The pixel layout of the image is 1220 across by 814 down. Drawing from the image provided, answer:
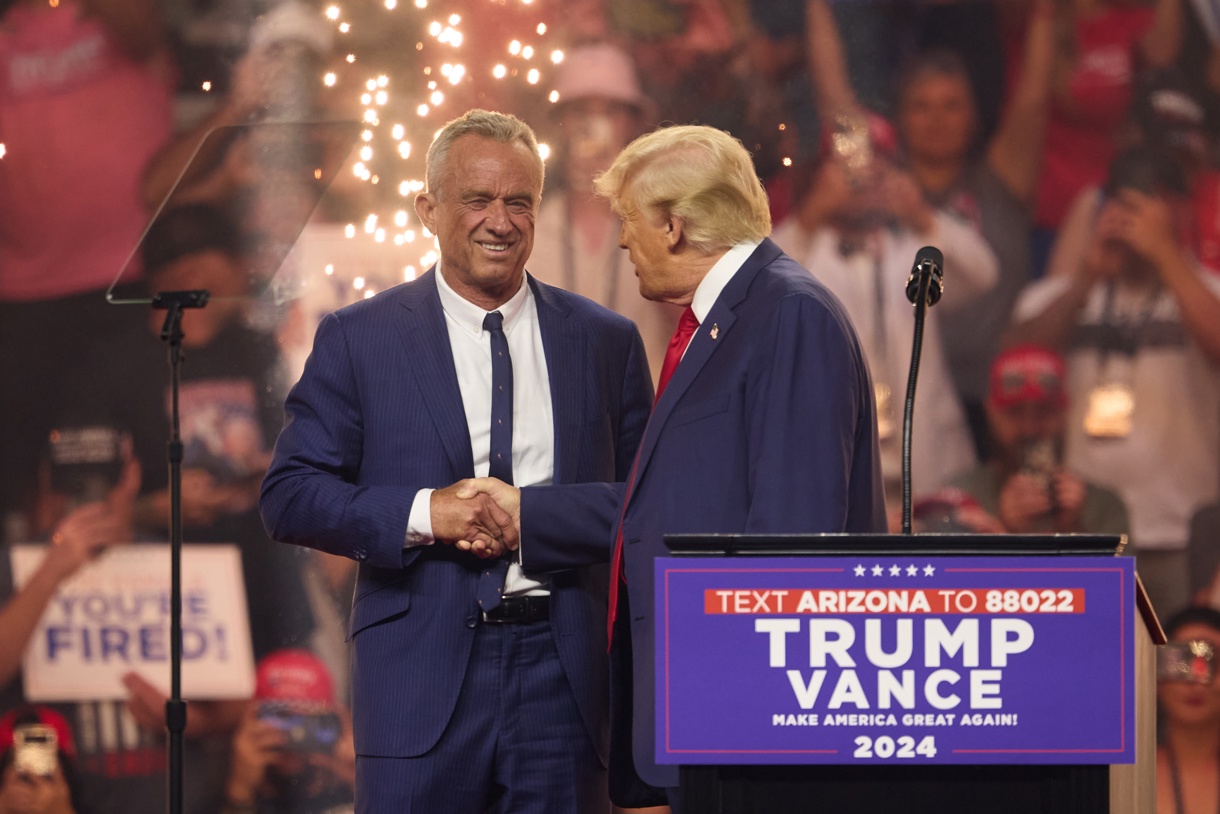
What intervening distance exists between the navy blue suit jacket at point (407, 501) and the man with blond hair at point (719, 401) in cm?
24

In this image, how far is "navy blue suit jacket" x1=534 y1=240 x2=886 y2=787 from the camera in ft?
6.22

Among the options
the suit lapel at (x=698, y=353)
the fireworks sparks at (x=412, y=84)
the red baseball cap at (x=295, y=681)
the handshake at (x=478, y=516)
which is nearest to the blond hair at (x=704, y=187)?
the suit lapel at (x=698, y=353)

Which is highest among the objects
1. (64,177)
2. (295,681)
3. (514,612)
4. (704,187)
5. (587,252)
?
(64,177)

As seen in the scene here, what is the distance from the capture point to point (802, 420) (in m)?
1.92

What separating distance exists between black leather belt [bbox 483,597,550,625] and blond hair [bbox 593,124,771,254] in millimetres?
742

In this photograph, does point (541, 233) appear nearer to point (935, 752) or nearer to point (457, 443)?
point (457, 443)

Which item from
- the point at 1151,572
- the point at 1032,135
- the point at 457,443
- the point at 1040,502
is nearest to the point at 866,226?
the point at 1032,135

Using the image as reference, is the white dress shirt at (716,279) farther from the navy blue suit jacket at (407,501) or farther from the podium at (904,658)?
the podium at (904,658)

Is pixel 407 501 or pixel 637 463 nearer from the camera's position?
pixel 637 463

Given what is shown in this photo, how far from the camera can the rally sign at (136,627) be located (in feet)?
12.7

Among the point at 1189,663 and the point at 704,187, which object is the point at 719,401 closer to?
the point at 704,187

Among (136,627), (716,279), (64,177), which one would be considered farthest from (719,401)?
(64,177)

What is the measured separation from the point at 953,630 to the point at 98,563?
123 inches

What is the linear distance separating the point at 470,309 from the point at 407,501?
0.43 metres
